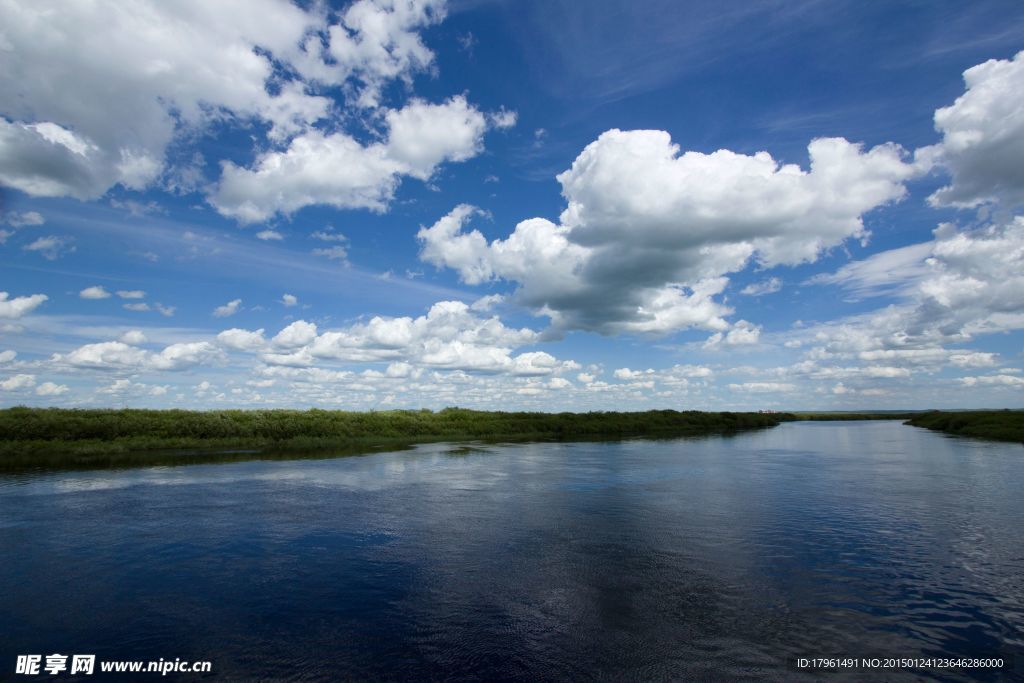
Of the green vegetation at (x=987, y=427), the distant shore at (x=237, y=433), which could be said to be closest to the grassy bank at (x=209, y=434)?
the distant shore at (x=237, y=433)

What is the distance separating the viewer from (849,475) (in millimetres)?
34344

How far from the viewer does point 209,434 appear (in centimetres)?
5044

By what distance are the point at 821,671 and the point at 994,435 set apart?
76671mm

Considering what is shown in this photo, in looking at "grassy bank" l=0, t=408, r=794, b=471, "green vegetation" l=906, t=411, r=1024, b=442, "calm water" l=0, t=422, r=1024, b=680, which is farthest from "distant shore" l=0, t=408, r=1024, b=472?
"calm water" l=0, t=422, r=1024, b=680

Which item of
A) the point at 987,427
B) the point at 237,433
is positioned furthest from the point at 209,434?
the point at 987,427

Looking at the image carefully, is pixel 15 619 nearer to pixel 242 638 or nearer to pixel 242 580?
pixel 242 580

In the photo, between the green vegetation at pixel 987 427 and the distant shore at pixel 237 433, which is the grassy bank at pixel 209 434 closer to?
the distant shore at pixel 237 433

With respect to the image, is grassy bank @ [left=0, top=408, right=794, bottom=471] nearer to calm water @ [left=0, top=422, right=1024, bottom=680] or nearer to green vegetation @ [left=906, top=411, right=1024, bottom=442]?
calm water @ [left=0, top=422, right=1024, bottom=680]

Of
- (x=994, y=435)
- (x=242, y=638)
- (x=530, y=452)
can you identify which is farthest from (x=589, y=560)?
(x=994, y=435)

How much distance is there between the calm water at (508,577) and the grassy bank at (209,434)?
1243cm

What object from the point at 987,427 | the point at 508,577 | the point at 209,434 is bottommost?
the point at 508,577

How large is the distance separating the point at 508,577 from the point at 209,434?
1823 inches

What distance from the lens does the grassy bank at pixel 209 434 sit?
3947 centimetres

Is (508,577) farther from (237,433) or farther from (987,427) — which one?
(987,427)
